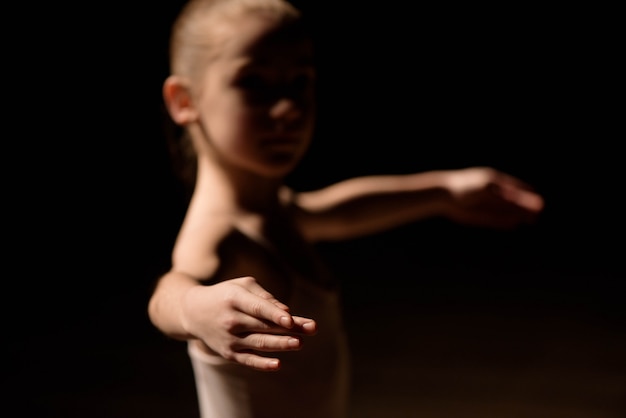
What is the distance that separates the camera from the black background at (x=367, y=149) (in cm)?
149

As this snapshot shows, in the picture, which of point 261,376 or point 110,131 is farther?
point 110,131

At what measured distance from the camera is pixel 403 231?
216cm

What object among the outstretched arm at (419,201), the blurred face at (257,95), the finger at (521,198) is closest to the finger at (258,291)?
the blurred face at (257,95)

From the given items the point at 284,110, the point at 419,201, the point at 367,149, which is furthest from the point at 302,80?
the point at 367,149

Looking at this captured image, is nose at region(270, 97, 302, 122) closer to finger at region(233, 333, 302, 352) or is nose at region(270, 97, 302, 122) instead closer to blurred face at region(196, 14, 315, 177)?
blurred face at region(196, 14, 315, 177)

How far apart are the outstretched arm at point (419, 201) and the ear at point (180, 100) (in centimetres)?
20

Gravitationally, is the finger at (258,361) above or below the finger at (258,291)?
below

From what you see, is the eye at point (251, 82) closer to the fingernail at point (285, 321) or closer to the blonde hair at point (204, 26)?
the blonde hair at point (204, 26)

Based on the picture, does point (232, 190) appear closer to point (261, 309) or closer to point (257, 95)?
point (257, 95)

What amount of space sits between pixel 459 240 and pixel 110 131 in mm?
914

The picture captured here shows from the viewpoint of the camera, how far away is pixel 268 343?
56 centimetres

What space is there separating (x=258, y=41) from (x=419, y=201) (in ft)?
1.09

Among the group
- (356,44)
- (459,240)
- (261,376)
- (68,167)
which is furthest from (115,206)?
(261,376)

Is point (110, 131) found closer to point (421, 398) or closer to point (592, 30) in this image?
point (421, 398)
